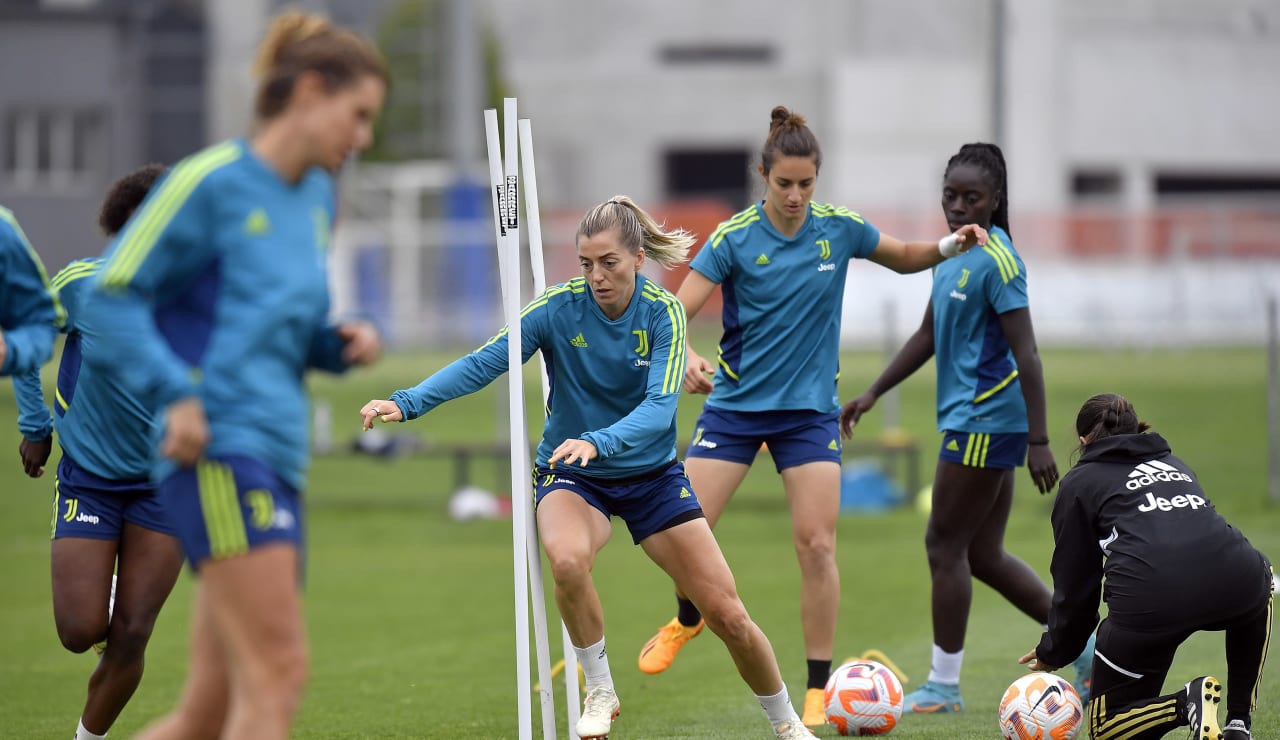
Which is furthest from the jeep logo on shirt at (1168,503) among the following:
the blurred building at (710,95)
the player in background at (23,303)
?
the blurred building at (710,95)

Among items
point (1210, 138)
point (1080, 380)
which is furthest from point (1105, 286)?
point (1210, 138)

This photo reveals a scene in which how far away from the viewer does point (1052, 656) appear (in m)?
5.84

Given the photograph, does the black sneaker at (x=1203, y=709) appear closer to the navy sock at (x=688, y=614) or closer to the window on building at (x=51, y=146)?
the navy sock at (x=688, y=614)

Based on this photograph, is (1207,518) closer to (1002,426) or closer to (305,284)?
(1002,426)

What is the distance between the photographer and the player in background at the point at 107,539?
5.57 meters

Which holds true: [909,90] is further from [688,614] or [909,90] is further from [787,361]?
[688,614]

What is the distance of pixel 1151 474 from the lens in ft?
18.7

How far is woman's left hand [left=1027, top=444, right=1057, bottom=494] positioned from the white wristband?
2.87 ft

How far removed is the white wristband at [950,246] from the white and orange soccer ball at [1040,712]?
1822mm

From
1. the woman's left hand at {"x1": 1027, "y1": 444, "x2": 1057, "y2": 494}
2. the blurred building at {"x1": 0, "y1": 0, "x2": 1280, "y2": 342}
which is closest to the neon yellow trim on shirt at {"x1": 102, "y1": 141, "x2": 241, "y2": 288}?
the woman's left hand at {"x1": 1027, "y1": 444, "x2": 1057, "y2": 494}

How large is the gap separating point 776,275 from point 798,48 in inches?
1452

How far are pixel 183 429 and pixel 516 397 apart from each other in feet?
6.54

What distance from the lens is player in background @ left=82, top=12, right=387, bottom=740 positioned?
390 centimetres

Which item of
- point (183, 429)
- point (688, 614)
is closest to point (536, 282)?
point (688, 614)
